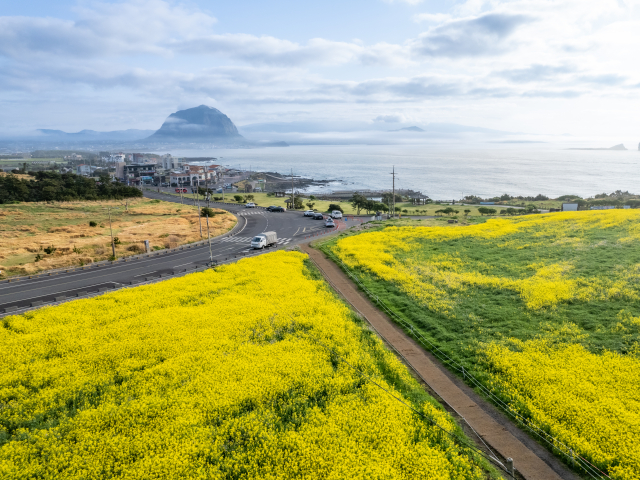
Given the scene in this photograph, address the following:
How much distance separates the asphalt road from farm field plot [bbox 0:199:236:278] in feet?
10.5

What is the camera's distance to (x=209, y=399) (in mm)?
17266

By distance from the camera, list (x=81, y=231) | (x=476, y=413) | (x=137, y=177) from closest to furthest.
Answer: (x=476, y=413)
(x=81, y=231)
(x=137, y=177)

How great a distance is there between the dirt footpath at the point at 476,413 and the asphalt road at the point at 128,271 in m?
24.2

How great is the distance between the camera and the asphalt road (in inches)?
1316

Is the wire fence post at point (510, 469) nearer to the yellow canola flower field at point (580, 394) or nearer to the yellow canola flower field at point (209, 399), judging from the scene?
the yellow canola flower field at point (209, 399)

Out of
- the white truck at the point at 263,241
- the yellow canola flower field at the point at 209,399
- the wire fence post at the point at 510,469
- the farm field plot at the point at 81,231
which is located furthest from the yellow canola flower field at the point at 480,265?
the farm field plot at the point at 81,231

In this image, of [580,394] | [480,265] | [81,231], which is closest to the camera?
[580,394]

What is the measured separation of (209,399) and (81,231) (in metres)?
58.1

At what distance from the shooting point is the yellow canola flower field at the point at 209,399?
13969 millimetres

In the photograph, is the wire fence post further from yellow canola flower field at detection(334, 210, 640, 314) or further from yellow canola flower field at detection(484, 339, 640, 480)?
yellow canola flower field at detection(334, 210, 640, 314)

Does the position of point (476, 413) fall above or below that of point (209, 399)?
below

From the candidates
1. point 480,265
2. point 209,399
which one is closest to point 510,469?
point 209,399

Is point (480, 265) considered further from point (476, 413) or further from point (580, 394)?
point (476, 413)

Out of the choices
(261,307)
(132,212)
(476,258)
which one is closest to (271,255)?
(261,307)
